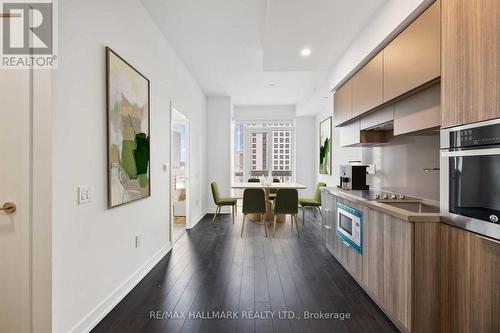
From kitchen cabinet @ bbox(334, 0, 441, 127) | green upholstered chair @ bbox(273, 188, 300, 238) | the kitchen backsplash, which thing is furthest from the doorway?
the kitchen backsplash

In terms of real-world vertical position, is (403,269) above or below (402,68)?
below

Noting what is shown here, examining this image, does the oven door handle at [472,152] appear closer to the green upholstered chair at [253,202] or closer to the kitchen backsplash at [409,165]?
the kitchen backsplash at [409,165]

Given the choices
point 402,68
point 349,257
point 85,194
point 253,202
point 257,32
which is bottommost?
point 349,257

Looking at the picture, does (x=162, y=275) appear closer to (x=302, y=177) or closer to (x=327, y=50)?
(x=327, y=50)

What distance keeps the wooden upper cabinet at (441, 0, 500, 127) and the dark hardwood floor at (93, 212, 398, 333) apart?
1.68 m

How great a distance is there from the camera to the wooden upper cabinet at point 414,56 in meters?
1.76

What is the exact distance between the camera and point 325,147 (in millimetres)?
6535

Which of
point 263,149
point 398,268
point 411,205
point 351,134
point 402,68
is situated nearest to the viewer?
point 398,268

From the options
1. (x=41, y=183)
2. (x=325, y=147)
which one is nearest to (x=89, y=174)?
(x=41, y=183)

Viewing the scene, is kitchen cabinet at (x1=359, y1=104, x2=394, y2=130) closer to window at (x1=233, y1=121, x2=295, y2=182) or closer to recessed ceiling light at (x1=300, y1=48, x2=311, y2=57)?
recessed ceiling light at (x1=300, y1=48, x2=311, y2=57)

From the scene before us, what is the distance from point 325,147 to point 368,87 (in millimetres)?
3859

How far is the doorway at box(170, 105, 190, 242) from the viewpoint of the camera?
5.03m

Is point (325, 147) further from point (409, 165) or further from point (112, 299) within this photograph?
point (112, 299)

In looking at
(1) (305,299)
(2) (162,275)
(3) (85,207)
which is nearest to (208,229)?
(2) (162,275)
